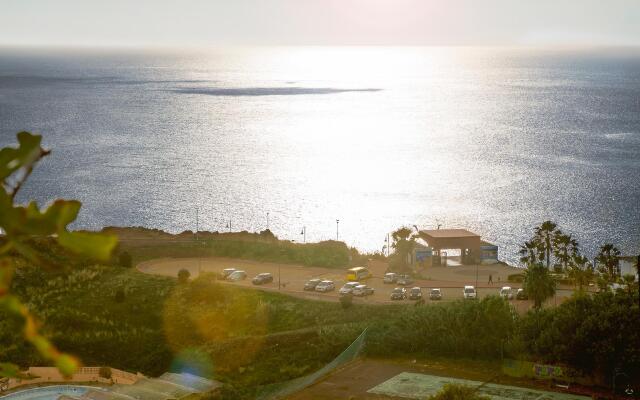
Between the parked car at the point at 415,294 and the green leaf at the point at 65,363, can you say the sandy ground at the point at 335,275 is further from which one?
the green leaf at the point at 65,363

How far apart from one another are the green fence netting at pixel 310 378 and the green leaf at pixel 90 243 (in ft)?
78.1

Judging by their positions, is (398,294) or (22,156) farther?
(398,294)

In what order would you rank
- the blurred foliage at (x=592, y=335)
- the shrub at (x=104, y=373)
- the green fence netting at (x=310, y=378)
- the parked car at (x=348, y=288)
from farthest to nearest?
the parked car at (x=348, y=288) → the shrub at (x=104, y=373) → the blurred foliage at (x=592, y=335) → the green fence netting at (x=310, y=378)

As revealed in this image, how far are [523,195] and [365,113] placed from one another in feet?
345

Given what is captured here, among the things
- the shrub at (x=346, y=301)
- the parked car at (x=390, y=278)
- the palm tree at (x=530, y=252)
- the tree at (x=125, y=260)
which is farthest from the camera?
the palm tree at (x=530, y=252)

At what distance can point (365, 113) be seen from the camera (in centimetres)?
19200

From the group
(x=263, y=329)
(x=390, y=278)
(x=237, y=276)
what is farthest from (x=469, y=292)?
(x=237, y=276)

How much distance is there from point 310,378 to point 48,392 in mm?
8638

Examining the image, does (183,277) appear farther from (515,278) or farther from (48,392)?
(515,278)

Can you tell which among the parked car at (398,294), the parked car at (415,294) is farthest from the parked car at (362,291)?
the parked car at (415,294)

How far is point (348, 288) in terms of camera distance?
148ft

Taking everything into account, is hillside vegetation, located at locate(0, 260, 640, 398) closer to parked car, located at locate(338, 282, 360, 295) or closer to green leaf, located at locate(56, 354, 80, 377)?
parked car, located at locate(338, 282, 360, 295)

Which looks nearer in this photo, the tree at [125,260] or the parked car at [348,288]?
the parked car at [348,288]

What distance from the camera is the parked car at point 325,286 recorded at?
45.3 m
